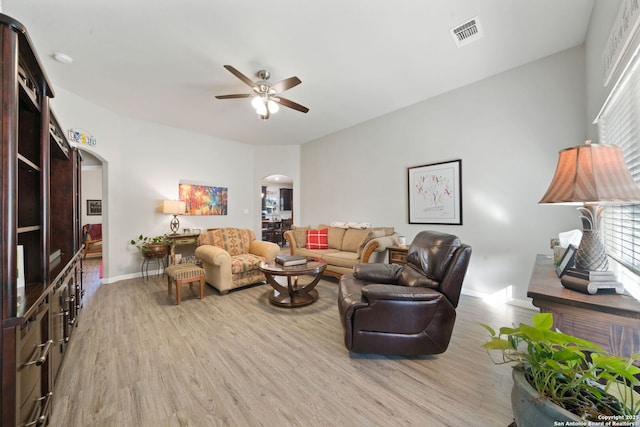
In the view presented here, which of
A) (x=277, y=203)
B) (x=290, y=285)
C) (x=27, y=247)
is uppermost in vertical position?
(x=277, y=203)

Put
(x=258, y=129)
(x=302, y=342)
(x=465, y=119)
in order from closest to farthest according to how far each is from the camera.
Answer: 1. (x=302, y=342)
2. (x=465, y=119)
3. (x=258, y=129)

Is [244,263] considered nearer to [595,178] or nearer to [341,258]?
[341,258]

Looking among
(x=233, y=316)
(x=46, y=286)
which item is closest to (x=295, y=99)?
(x=233, y=316)

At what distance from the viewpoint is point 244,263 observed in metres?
3.70

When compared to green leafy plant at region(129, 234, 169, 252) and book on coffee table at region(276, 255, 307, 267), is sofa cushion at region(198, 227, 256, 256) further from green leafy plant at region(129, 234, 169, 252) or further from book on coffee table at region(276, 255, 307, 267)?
book on coffee table at region(276, 255, 307, 267)

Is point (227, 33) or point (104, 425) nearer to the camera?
point (104, 425)

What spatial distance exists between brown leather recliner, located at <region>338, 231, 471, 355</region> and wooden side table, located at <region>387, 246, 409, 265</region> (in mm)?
1697

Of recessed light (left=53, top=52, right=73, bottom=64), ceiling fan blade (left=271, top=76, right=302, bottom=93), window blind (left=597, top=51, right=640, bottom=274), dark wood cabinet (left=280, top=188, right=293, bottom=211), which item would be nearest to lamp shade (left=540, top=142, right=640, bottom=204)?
window blind (left=597, top=51, right=640, bottom=274)

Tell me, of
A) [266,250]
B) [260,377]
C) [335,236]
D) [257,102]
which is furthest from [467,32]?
[266,250]

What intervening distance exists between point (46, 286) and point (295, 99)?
136 inches

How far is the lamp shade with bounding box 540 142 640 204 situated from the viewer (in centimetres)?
112

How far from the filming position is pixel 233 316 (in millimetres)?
2846

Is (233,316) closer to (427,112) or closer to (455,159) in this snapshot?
(455,159)

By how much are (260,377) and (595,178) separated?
2.34m
